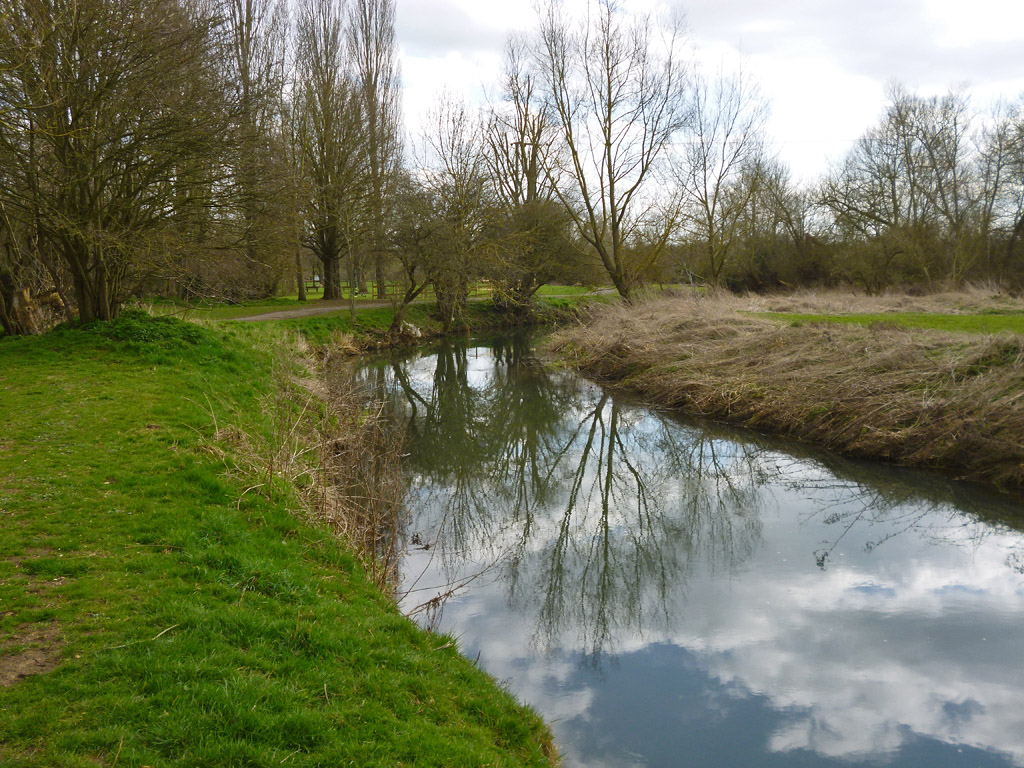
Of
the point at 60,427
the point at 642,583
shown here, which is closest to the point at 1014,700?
the point at 642,583

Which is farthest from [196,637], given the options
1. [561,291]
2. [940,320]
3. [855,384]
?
[561,291]

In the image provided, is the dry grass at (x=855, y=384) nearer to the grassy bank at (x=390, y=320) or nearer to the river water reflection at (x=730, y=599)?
the river water reflection at (x=730, y=599)

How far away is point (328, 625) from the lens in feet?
13.9

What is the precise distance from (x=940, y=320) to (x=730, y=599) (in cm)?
1227

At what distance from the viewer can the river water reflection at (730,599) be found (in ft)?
14.8

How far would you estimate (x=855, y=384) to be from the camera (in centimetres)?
1114

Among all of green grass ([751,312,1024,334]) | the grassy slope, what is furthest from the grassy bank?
green grass ([751,312,1024,334])

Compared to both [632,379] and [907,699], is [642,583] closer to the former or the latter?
[907,699]

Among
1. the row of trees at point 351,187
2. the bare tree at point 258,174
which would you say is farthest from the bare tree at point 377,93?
the bare tree at point 258,174

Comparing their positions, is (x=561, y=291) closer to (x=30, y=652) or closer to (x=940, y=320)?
(x=940, y=320)

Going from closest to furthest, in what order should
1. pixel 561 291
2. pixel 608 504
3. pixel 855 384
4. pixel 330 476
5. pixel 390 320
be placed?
pixel 330 476
pixel 608 504
pixel 855 384
pixel 390 320
pixel 561 291

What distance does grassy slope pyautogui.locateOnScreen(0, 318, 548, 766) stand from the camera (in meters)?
3.00

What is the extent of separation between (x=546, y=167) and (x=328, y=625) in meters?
26.9

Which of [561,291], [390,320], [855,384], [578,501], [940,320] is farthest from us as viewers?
[561,291]
